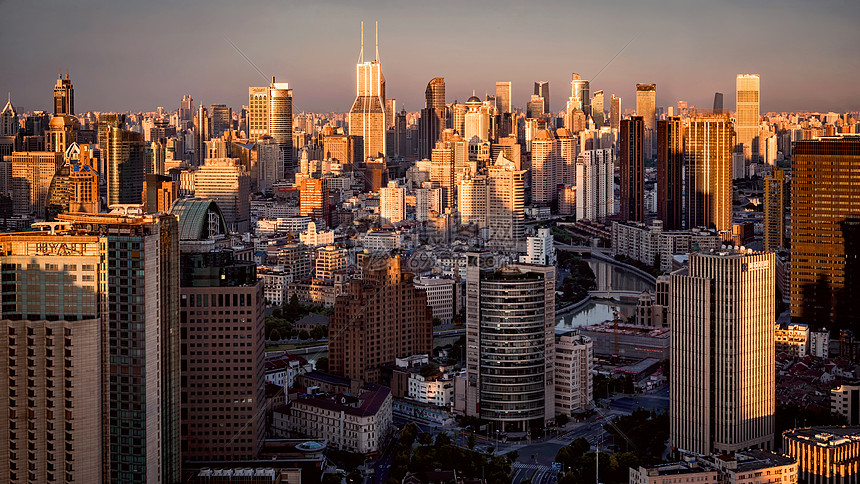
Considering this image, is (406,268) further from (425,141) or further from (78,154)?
(425,141)

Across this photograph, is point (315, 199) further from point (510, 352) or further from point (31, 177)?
point (510, 352)

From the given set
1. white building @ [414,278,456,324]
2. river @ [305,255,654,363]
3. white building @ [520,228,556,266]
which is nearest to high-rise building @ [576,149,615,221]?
river @ [305,255,654,363]

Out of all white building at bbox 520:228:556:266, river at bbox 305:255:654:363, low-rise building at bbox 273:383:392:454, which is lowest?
low-rise building at bbox 273:383:392:454

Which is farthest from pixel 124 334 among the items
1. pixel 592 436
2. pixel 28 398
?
pixel 592 436

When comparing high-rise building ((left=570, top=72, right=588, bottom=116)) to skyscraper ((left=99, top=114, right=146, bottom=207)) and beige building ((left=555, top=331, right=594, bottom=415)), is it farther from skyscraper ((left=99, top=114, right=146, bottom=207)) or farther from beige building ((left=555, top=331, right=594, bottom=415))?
beige building ((left=555, top=331, right=594, bottom=415))

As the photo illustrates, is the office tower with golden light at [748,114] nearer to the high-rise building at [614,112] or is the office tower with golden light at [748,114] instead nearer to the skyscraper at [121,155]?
the high-rise building at [614,112]

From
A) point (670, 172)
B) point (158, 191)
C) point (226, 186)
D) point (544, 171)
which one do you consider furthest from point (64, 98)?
point (544, 171)

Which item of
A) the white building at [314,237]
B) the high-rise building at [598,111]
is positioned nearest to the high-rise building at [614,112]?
the high-rise building at [598,111]
